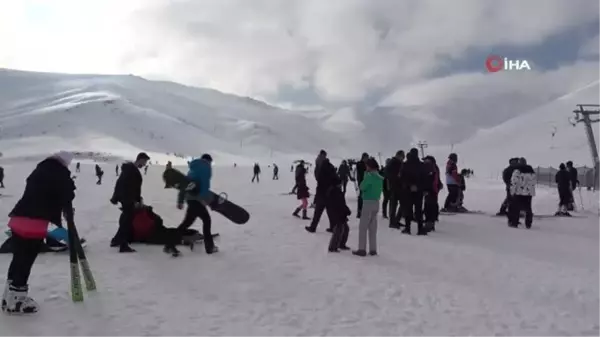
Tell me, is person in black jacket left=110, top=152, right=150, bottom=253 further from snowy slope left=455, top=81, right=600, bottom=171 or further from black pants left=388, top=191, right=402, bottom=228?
snowy slope left=455, top=81, right=600, bottom=171

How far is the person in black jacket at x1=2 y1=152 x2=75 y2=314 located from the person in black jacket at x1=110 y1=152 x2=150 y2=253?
3216mm

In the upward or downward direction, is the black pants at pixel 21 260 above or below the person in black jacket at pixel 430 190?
below

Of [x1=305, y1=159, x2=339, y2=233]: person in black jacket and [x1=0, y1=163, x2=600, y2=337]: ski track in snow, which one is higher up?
[x1=305, y1=159, x2=339, y2=233]: person in black jacket

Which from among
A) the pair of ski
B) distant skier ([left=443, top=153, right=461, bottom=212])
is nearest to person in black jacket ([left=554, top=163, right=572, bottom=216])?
distant skier ([left=443, top=153, right=461, bottom=212])

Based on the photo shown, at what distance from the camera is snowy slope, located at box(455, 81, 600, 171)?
344ft

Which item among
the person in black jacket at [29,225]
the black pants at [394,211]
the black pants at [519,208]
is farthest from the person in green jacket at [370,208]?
the black pants at [519,208]

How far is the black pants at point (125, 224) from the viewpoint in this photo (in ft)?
30.8

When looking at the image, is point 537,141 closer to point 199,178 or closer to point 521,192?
point 521,192

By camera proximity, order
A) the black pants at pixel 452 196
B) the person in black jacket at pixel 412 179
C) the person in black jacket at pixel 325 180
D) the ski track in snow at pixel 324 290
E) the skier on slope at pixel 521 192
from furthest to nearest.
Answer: the black pants at pixel 452 196, the skier on slope at pixel 521 192, the person in black jacket at pixel 412 179, the person in black jacket at pixel 325 180, the ski track in snow at pixel 324 290

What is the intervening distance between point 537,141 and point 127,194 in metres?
142

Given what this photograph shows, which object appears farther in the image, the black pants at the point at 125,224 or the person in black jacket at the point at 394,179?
the person in black jacket at the point at 394,179

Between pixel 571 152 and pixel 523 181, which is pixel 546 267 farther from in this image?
pixel 571 152

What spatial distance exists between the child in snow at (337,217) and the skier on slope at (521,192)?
6.25 metres

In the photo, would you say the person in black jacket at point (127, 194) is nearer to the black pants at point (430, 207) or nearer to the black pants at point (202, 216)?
the black pants at point (202, 216)
